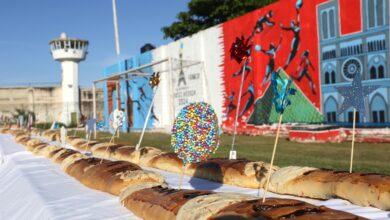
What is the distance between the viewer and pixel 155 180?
20.1ft

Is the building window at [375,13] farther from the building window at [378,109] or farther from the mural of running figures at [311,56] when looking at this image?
the building window at [378,109]

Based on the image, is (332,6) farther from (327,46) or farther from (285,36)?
(285,36)

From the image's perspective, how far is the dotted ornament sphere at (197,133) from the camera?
212 inches

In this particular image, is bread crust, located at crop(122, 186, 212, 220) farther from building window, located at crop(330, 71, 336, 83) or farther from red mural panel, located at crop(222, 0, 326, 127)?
building window, located at crop(330, 71, 336, 83)

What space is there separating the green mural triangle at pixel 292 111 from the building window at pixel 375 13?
3.19 metres

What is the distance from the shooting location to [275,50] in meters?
18.6

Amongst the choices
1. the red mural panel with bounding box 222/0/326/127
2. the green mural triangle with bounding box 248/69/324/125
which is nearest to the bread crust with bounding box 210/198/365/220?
the red mural panel with bounding box 222/0/326/127

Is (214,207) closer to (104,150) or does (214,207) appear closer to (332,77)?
(104,150)

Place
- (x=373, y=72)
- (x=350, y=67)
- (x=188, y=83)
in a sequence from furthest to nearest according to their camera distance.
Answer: (x=188, y=83) < (x=350, y=67) < (x=373, y=72)

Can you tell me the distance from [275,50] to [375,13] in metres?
4.94

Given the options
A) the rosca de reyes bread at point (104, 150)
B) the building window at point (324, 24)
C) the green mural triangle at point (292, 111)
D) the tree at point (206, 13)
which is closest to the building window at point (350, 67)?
the building window at point (324, 24)

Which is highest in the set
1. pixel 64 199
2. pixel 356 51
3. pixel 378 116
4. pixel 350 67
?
pixel 356 51

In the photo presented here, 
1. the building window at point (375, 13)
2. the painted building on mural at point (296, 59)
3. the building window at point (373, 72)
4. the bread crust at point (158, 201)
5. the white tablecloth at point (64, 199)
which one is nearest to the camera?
the bread crust at point (158, 201)

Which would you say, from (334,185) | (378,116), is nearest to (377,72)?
(378,116)
